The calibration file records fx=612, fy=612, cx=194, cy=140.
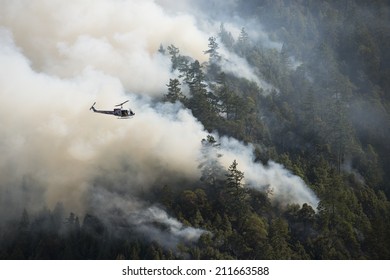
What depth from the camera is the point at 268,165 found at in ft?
495

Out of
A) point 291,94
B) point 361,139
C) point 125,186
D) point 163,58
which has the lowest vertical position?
point 125,186

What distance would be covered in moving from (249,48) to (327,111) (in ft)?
126

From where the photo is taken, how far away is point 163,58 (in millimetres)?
183875

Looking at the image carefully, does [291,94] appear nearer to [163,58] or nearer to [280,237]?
[163,58]

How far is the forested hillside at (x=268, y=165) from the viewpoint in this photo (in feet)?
422

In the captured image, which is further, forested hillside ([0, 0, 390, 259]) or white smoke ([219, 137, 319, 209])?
white smoke ([219, 137, 319, 209])

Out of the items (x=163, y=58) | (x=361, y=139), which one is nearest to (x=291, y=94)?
(x=361, y=139)

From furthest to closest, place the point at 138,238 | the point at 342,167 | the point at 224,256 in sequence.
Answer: the point at 342,167, the point at 138,238, the point at 224,256

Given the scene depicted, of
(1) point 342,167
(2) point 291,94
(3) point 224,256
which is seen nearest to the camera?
(3) point 224,256

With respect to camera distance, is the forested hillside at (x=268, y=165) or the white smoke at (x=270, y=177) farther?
the white smoke at (x=270, y=177)

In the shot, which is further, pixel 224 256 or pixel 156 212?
pixel 156 212

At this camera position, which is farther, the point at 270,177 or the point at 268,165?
the point at 268,165

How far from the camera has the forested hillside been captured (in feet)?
422

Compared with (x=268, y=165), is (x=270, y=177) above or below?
below
